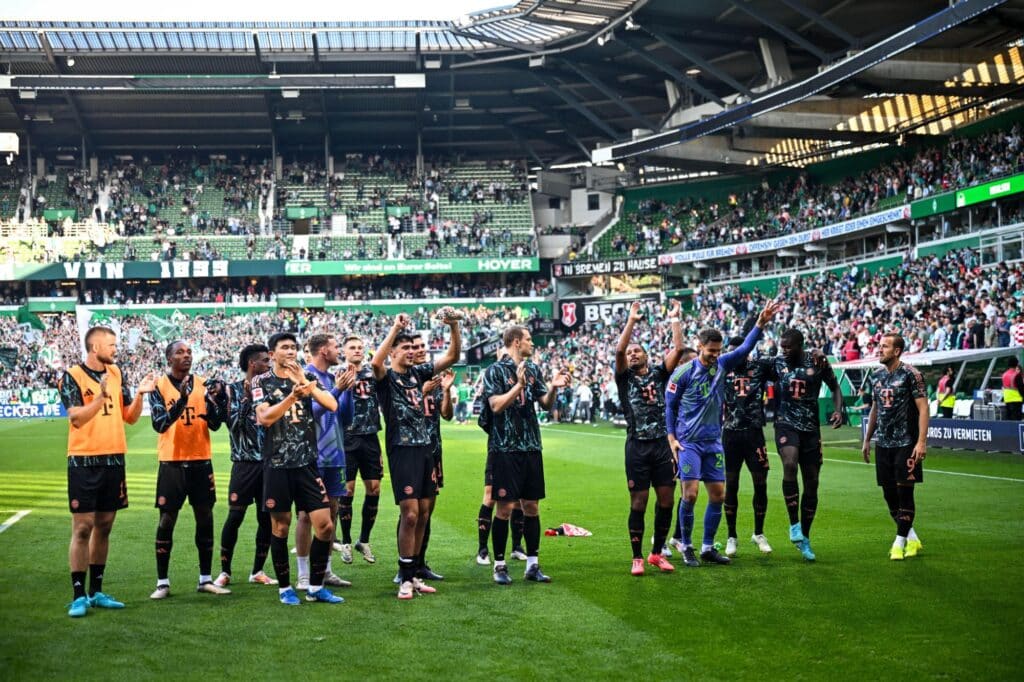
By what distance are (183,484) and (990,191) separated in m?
34.6

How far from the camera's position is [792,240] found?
5119 centimetres

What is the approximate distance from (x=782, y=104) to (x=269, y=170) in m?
41.4

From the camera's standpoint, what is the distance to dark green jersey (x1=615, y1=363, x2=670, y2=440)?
10172 millimetres

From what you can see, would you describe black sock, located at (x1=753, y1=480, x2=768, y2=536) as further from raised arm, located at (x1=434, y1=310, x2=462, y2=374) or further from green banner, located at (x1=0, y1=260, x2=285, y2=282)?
green banner, located at (x1=0, y1=260, x2=285, y2=282)

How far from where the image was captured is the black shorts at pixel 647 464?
1011cm

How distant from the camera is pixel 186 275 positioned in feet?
216

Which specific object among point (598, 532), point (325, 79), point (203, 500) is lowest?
point (598, 532)

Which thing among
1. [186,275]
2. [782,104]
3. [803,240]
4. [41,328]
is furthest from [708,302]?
[41,328]

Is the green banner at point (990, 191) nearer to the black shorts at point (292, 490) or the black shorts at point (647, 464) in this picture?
the black shorts at point (647, 464)

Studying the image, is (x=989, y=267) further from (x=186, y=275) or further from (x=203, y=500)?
(x=186, y=275)

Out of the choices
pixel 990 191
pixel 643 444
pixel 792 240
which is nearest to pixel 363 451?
pixel 643 444

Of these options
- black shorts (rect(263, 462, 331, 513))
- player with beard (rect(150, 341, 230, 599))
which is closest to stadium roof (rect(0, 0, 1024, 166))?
player with beard (rect(150, 341, 230, 599))

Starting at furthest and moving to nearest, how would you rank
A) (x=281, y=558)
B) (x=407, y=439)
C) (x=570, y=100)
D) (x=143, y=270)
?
(x=143, y=270) < (x=570, y=100) < (x=407, y=439) < (x=281, y=558)

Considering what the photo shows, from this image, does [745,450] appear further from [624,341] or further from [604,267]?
[604,267]
